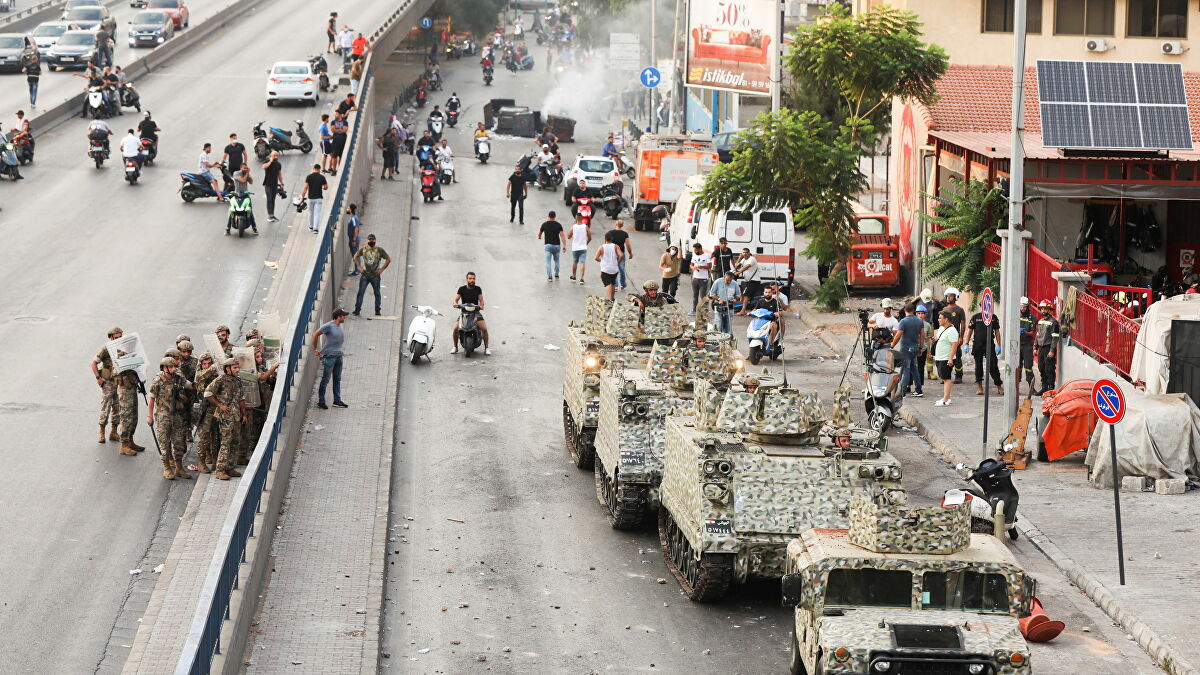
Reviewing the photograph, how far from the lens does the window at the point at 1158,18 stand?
3941 centimetres

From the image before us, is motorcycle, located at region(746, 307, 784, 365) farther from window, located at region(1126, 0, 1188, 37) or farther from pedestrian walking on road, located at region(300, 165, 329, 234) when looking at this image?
window, located at region(1126, 0, 1188, 37)

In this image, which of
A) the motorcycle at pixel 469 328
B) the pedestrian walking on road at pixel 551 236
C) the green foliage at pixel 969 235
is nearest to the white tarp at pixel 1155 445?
the green foliage at pixel 969 235

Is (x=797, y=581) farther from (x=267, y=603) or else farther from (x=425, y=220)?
(x=425, y=220)

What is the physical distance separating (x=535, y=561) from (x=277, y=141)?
31962 millimetres

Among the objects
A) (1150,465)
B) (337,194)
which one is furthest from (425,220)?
(1150,465)

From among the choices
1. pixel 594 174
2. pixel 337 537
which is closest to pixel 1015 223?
pixel 337 537

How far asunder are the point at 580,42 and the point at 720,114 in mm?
42146

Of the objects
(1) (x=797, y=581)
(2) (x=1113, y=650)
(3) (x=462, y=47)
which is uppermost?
(3) (x=462, y=47)

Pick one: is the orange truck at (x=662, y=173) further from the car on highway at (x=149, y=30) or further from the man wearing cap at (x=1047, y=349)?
the car on highway at (x=149, y=30)

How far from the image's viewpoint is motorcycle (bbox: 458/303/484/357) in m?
29.0

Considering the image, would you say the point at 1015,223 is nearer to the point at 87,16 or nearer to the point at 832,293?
the point at 832,293

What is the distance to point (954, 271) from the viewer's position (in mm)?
31266

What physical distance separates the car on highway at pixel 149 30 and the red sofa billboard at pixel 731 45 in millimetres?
26881

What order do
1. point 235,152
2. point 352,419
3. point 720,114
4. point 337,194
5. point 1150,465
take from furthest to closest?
point 720,114 → point 235,152 → point 337,194 → point 352,419 → point 1150,465
